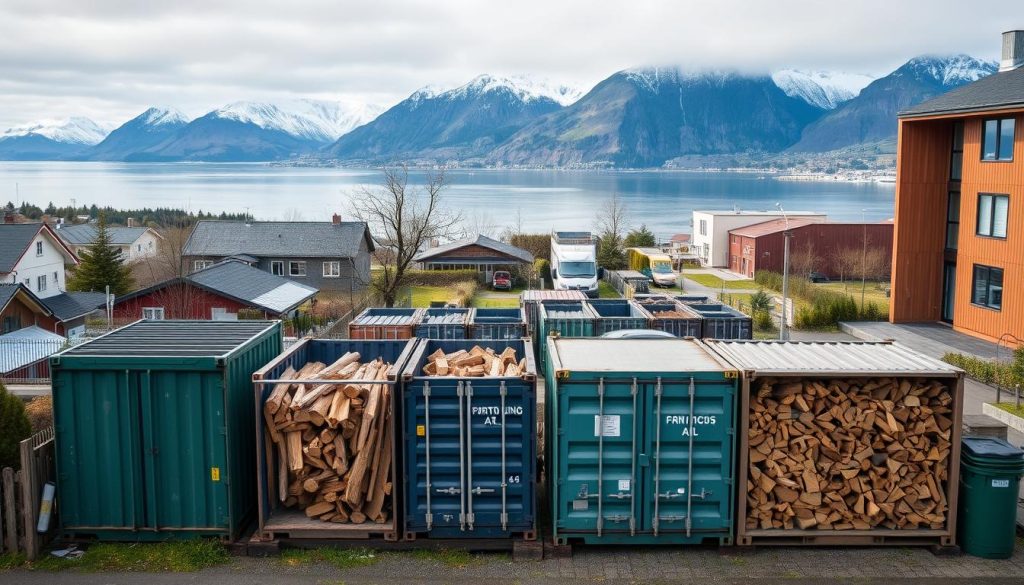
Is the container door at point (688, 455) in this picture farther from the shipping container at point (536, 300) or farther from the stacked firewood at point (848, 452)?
the shipping container at point (536, 300)

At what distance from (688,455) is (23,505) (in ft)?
28.2

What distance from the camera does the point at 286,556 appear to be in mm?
11164

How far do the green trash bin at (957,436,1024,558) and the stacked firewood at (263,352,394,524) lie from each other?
7.70m

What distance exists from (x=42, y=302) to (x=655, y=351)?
3598 cm

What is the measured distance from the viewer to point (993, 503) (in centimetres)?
1118

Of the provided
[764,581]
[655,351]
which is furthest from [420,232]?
[764,581]

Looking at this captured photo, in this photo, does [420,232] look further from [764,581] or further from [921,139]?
[764,581]

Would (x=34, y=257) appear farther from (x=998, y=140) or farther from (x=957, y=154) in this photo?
(x=998, y=140)

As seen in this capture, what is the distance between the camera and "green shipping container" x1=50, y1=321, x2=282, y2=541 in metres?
11.1

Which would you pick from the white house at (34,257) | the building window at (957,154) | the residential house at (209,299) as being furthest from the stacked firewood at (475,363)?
the white house at (34,257)

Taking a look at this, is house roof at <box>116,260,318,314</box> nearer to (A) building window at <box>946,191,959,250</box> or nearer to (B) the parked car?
(B) the parked car

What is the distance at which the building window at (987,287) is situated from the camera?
30.8 metres

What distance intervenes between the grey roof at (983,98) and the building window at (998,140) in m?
0.99

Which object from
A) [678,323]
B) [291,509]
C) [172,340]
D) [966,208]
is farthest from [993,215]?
[172,340]
